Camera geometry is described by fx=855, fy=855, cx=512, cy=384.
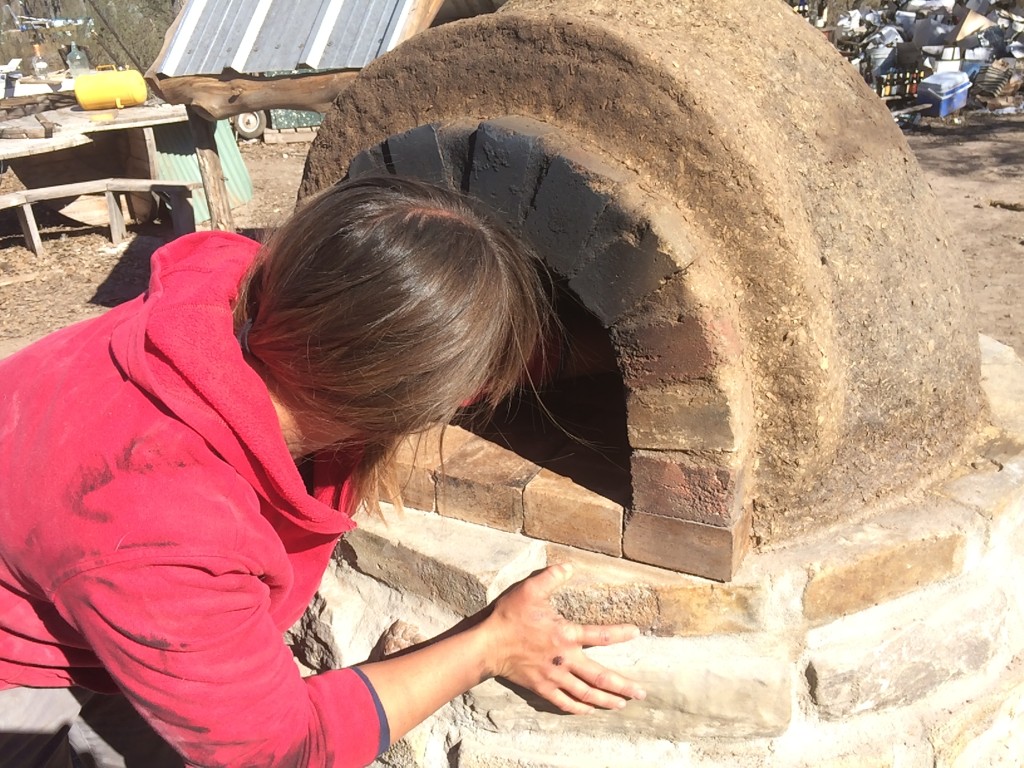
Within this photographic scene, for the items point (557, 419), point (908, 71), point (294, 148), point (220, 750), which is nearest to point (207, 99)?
point (557, 419)

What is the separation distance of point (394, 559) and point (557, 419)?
63 cm

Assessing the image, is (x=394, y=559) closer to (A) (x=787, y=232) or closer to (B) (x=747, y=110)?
(A) (x=787, y=232)

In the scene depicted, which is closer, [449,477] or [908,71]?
[449,477]

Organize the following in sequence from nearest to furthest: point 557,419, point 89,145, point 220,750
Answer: point 220,750 → point 557,419 → point 89,145

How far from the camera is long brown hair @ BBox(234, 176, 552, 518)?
122cm

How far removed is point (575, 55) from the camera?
5.65ft

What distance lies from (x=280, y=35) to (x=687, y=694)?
14.0ft

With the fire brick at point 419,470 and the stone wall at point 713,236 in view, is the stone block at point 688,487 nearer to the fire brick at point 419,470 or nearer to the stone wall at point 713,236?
the stone wall at point 713,236

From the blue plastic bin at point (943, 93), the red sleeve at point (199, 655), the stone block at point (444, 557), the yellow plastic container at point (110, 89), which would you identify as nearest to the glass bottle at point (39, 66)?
the yellow plastic container at point (110, 89)

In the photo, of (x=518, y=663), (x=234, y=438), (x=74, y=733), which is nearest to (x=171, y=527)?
(x=234, y=438)

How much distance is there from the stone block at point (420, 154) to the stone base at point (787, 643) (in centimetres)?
81

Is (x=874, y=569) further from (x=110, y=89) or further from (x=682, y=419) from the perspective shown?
(x=110, y=89)

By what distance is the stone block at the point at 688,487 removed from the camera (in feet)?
5.56

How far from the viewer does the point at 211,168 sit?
20.0 feet
